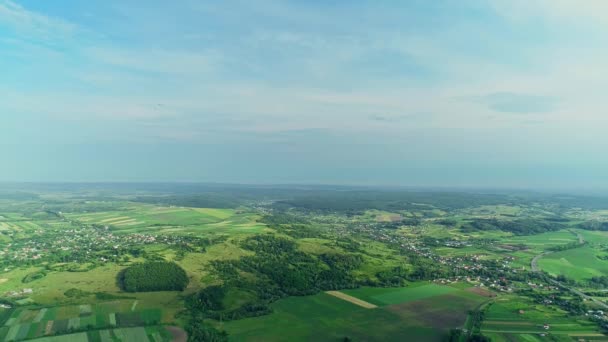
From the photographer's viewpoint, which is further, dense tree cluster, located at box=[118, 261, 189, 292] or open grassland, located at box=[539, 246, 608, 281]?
open grassland, located at box=[539, 246, 608, 281]

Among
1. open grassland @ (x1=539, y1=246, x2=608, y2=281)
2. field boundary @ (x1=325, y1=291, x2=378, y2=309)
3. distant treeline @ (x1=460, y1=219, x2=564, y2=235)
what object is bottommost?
field boundary @ (x1=325, y1=291, x2=378, y2=309)

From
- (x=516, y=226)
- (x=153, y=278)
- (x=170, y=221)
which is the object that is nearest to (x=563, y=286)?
(x=516, y=226)

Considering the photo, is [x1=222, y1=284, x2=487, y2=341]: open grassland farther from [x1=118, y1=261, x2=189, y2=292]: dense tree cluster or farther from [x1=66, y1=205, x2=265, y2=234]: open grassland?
[x1=66, y1=205, x2=265, y2=234]: open grassland

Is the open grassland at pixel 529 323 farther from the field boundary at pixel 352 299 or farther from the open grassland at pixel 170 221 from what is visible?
the open grassland at pixel 170 221

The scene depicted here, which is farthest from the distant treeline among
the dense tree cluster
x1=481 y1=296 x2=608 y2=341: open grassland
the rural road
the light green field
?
the dense tree cluster

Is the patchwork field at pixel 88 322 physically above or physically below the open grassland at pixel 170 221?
below

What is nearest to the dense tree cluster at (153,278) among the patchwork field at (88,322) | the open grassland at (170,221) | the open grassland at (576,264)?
the patchwork field at (88,322)
